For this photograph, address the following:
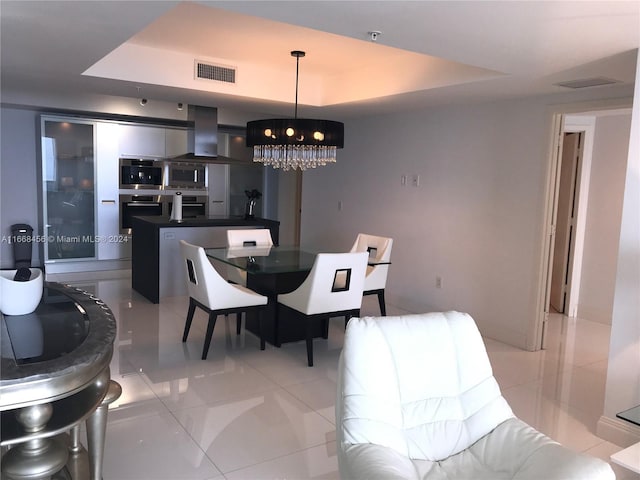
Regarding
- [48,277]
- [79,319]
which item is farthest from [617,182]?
[48,277]

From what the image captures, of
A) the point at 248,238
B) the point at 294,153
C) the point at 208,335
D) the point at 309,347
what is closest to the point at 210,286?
the point at 208,335

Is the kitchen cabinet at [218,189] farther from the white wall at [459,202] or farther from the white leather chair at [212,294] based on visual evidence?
the white leather chair at [212,294]

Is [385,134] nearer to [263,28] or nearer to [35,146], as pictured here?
[263,28]

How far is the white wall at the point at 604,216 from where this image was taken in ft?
18.0

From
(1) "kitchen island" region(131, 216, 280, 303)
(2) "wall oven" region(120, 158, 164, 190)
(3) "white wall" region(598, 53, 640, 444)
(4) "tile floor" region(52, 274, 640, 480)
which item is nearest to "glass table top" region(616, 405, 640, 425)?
(4) "tile floor" region(52, 274, 640, 480)

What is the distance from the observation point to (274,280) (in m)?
4.56

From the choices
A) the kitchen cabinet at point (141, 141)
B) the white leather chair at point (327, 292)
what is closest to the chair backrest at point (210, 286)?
the white leather chair at point (327, 292)

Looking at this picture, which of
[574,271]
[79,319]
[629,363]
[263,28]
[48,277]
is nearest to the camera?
[79,319]

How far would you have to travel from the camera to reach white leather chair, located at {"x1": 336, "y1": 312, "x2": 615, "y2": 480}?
187 centimetres

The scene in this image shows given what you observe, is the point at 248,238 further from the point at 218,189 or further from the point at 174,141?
the point at 174,141

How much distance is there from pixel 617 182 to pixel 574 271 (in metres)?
1.05

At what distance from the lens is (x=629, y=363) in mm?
3029

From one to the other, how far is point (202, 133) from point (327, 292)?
3.17 meters

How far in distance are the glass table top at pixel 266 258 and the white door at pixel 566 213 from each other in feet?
9.65
